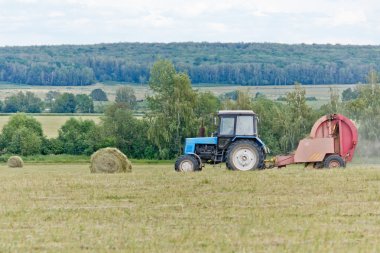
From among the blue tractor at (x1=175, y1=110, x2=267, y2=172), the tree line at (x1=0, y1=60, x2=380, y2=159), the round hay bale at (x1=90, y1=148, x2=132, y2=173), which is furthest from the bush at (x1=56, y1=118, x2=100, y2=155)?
the blue tractor at (x1=175, y1=110, x2=267, y2=172)

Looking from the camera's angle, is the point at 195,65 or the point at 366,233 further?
the point at 195,65

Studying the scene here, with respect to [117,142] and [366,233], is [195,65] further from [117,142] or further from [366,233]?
[366,233]

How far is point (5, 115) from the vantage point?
10750 centimetres

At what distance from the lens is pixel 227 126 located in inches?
1070

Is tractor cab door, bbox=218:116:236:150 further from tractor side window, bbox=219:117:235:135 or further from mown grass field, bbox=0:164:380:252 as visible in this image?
mown grass field, bbox=0:164:380:252

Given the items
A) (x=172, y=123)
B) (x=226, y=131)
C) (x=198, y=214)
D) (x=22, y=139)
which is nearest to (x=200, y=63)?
(x=22, y=139)

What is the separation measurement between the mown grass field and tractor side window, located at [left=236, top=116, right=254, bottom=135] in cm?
344

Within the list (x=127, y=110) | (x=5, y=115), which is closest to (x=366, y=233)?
(x=127, y=110)

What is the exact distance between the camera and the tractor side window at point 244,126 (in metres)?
27.0

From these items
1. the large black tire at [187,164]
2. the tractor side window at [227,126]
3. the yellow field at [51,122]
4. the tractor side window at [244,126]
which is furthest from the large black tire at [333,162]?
the yellow field at [51,122]

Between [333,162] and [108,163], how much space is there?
29.3ft

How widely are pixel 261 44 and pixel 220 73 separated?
3348 centimetres

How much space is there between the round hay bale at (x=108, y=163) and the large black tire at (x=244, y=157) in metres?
6.63

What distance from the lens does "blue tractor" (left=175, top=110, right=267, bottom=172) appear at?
87.1 feet
